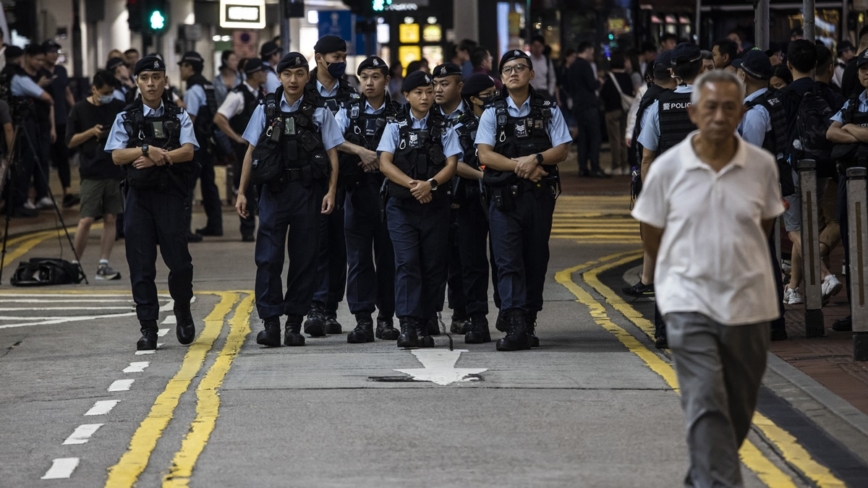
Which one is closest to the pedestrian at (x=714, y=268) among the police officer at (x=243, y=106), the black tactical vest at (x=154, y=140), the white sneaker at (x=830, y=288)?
the black tactical vest at (x=154, y=140)

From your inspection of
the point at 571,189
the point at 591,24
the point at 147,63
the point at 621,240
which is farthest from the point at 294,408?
the point at 591,24

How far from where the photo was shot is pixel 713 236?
5.77m

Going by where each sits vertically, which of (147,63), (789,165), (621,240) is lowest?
(621,240)

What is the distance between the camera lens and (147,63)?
10.7 m

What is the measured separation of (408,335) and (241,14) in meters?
12.8

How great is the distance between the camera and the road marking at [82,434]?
7.58 meters

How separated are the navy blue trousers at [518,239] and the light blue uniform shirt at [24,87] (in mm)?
12316

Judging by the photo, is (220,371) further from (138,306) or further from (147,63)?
(147,63)

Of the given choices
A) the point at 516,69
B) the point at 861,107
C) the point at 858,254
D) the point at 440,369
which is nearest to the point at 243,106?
the point at 516,69

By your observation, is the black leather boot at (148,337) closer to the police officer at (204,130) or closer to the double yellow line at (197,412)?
the double yellow line at (197,412)

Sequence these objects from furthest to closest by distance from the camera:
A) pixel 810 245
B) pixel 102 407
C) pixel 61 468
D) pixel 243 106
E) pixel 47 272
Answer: pixel 243 106
pixel 47 272
pixel 810 245
pixel 102 407
pixel 61 468

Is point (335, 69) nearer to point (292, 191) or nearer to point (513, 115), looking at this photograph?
point (292, 191)

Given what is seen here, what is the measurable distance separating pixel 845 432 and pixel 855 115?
3.53 meters

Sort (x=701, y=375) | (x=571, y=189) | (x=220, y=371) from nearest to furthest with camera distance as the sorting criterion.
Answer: (x=701, y=375) < (x=220, y=371) < (x=571, y=189)
